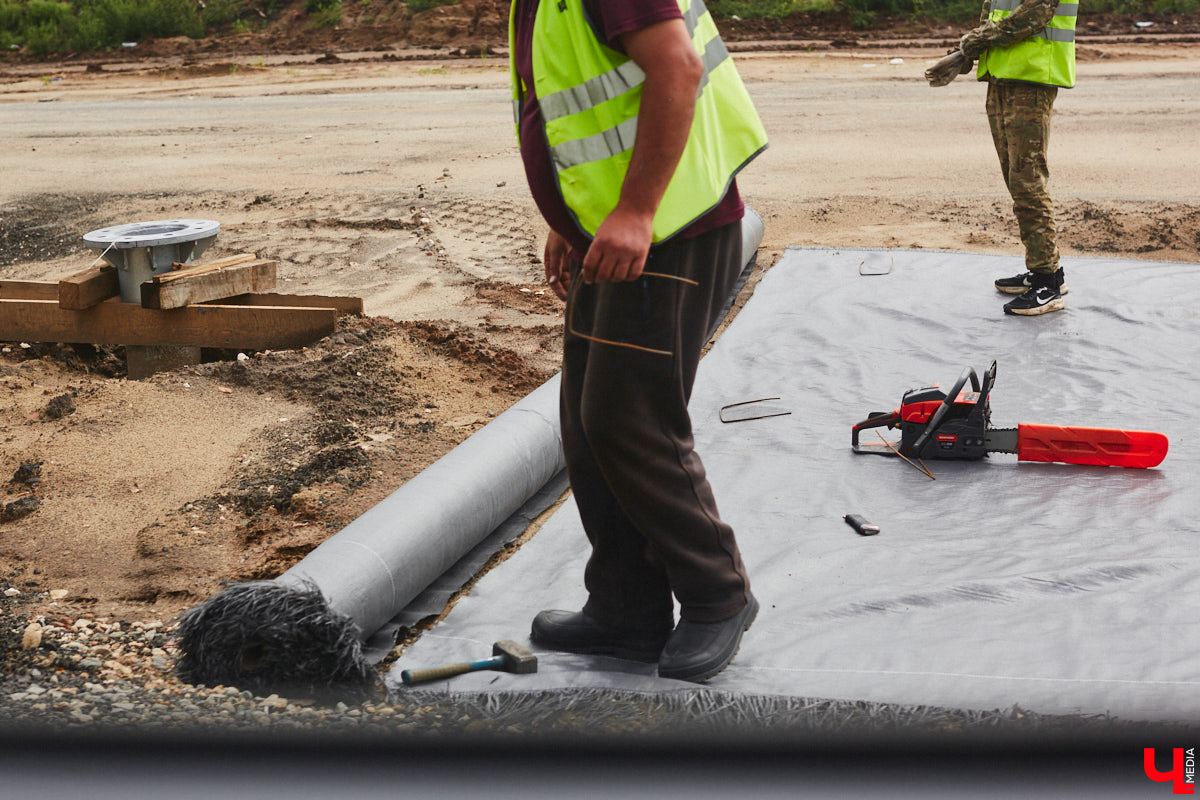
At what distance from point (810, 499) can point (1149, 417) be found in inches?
56.0

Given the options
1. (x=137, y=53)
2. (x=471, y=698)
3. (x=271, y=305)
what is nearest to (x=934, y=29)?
(x=137, y=53)

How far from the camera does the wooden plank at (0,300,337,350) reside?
4.93 m

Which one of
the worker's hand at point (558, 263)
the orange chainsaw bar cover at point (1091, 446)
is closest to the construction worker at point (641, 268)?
the worker's hand at point (558, 263)

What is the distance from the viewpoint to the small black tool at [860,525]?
2.92 meters

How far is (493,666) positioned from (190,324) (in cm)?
324

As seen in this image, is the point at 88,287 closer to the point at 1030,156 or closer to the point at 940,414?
the point at 940,414

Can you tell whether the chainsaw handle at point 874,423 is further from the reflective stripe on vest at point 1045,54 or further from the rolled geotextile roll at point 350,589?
the reflective stripe on vest at point 1045,54

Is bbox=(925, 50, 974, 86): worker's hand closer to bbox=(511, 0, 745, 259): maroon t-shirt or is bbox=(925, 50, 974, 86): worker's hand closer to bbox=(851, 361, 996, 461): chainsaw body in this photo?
bbox=(851, 361, 996, 461): chainsaw body

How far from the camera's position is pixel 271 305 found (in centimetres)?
523

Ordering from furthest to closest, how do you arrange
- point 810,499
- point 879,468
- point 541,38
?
point 879,468, point 810,499, point 541,38

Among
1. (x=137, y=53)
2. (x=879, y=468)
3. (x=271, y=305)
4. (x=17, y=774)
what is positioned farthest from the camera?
(x=137, y=53)

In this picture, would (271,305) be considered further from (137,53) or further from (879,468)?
(137,53)

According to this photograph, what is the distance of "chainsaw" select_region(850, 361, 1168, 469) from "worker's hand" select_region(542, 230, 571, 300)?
1.42m

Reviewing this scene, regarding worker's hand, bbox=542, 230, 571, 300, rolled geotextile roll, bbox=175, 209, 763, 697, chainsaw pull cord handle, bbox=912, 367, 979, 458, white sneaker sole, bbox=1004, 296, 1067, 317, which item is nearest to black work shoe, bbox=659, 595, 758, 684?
rolled geotextile roll, bbox=175, 209, 763, 697
